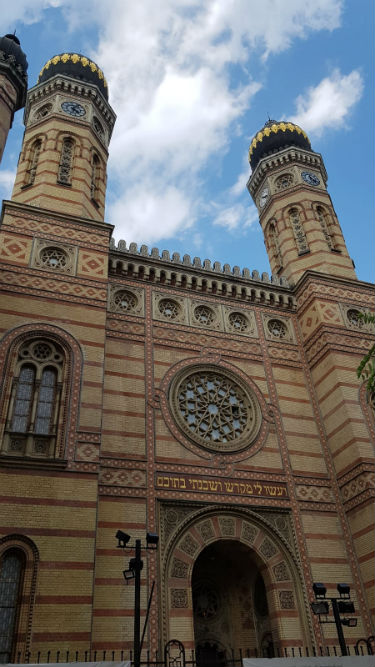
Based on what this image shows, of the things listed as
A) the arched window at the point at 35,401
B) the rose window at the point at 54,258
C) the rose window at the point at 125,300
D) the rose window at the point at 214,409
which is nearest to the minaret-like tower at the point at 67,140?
the rose window at the point at 54,258

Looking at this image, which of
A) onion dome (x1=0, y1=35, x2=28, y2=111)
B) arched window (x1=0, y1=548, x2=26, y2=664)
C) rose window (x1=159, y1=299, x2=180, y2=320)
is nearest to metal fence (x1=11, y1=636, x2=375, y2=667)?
arched window (x1=0, y1=548, x2=26, y2=664)

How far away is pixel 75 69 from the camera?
1770cm

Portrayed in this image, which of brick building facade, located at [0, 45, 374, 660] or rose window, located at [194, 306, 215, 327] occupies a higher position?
rose window, located at [194, 306, 215, 327]

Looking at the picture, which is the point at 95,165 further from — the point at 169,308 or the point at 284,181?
the point at 284,181

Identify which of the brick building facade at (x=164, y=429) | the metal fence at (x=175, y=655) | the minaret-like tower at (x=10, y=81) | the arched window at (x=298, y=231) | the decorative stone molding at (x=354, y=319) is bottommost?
the metal fence at (x=175, y=655)

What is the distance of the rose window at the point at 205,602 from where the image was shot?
11555mm

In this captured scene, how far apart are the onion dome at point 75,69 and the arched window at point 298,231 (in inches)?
295

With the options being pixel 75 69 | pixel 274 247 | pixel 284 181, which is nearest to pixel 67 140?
pixel 75 69

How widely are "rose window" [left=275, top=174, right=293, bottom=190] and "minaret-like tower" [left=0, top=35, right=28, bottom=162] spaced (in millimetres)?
9008

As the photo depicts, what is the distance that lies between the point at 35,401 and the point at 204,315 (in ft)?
18.7

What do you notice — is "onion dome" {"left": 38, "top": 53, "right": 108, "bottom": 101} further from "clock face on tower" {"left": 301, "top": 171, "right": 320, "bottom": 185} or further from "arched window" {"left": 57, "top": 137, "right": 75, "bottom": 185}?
"clock face on tower" {"left": 301, "top": 171, "right": 320, "bottom": 185}

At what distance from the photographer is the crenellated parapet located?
14289 mm

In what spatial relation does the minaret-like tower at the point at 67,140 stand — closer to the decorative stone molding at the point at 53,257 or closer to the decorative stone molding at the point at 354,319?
the decorative stone molding at the point at 53,257

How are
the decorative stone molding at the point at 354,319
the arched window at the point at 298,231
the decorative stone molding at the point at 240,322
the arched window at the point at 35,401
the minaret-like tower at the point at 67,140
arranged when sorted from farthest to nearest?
the arched window at the point at 298,231 < the decorative stone molding at the point at 354,319 < the decorative stone molding at the point at 240,322 < the minaret-like tower at the point at 67,140 < the arched window at the point at 35,401
